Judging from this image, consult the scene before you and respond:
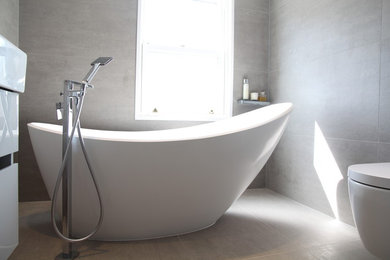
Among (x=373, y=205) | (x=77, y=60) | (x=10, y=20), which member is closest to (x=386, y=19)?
(x=373, y=205)

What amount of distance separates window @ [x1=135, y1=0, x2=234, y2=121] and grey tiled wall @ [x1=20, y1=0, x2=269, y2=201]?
0.15m

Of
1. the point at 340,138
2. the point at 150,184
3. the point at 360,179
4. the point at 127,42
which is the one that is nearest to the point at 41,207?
the point at 150,184

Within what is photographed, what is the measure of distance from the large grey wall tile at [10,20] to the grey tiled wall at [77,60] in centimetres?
5

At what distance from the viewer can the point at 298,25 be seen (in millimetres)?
2393

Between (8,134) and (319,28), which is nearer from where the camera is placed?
(8,134)

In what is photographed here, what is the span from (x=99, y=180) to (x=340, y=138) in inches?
63.3

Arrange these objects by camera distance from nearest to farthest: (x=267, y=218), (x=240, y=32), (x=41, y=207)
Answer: (x=267, y=218) → (x=41, y=207) → (x=240, y=32)

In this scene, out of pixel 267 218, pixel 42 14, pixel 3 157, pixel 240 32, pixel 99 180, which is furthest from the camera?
pixel 240 32

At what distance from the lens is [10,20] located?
2035 millimetres

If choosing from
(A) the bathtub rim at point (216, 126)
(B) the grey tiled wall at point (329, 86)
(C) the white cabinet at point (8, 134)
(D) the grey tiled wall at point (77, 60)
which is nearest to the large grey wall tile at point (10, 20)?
(D) the grey tiled wall at point (77, 60)

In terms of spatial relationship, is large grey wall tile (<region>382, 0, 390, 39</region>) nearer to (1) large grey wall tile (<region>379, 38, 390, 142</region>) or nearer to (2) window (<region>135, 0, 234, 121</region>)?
(1) large grey wall tile (<region>379, 38, 390, 142</region>)

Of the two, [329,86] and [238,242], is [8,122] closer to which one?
[238,242]

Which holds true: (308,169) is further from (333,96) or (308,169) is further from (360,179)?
(360,179)

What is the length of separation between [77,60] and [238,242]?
6.18ft
